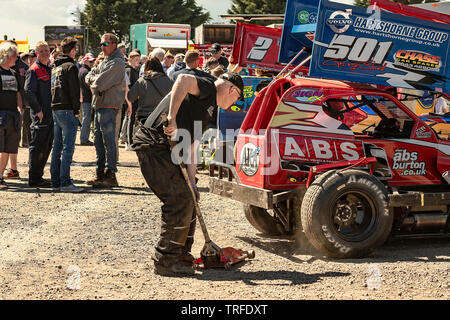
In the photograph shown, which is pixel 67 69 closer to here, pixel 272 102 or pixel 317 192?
pixel 272 102

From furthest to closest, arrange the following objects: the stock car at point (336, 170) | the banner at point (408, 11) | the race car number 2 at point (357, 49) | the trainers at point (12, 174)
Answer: the trainers at point (12, 174) < the banner at point (408, 11) < the race car number 2 at point (357, 49) < the stock car at point (336, 170)

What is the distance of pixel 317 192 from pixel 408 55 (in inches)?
83.7

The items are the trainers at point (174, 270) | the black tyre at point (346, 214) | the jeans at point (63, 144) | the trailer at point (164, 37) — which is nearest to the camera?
the trainers at point (174, 270)

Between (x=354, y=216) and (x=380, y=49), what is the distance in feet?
6.32

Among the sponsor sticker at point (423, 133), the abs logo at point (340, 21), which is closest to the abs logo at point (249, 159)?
the abs logo at point (340, 21)

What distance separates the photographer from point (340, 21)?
6.90 m

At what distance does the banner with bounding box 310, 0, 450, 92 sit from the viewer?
22.7ft

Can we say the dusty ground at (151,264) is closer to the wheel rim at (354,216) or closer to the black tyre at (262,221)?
the black tyre at (262,221)

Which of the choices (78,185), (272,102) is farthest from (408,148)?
(78,185)

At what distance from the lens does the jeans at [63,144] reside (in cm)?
979

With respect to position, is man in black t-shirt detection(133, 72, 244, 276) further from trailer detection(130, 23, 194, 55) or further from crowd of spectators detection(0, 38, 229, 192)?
trailer detection(130, 23, 194, 55)

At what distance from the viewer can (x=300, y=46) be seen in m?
8.27

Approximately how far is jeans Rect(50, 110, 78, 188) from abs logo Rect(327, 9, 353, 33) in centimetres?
461

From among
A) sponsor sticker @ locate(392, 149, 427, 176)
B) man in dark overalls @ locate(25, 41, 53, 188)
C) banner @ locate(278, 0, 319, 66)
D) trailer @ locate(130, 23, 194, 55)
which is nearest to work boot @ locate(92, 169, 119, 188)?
man in dark overalls @ locate(25, 41, 53, 188)
